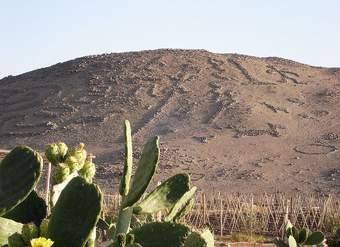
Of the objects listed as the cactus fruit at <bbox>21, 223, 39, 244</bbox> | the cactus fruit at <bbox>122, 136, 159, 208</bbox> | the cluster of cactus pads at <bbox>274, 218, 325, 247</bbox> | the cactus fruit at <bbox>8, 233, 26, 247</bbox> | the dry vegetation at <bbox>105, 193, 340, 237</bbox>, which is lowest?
the dry vegetation at <bbox>105, 193, 340, 237</bbox>

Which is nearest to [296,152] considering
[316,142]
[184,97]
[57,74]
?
[316,142]

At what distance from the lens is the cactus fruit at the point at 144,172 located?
2.19m

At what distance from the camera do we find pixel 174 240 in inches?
86.2

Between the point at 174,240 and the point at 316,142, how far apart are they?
4480 cm

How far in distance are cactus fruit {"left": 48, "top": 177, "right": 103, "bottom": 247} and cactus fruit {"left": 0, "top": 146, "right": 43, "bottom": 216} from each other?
137mm

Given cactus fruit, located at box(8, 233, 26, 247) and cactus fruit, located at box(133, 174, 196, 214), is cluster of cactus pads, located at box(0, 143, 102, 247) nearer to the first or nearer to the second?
cactus fruit, located at box(8, 233, 26, 247)

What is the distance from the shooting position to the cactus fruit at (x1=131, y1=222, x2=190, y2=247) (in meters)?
2.19

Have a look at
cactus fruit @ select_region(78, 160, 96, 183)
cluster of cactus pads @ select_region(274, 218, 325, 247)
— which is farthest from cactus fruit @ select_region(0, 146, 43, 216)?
cluster of cactus pads @ select_region(274, 218, 325, 247)

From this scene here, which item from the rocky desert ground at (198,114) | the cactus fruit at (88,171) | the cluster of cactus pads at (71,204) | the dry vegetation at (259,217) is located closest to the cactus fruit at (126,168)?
the cluster of cactus pads at (71,204)

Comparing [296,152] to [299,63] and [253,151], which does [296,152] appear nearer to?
[253,151]

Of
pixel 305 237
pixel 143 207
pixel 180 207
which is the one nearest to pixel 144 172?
pixel 143 207

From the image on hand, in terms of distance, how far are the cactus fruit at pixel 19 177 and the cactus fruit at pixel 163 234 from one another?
412mm

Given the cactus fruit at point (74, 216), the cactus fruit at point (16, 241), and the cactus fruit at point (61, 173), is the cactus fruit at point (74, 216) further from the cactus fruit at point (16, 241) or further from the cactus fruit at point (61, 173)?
the cactus fruit at point (61, 173)

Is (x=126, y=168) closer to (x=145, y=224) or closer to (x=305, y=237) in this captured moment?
(x=145, y=224)
